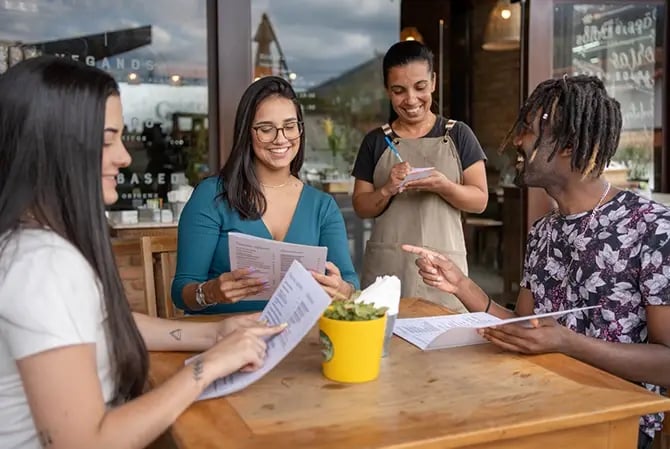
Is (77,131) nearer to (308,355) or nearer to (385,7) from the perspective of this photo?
(308,355)

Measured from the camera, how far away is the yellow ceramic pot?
1160mm

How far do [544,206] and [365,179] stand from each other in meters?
1.57

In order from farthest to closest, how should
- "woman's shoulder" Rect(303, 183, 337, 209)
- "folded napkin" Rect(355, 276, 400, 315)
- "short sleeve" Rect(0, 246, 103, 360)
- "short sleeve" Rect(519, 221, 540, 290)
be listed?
"woman's shoulder" Rect(303, 183, 337, 209), "short sleeve" Rect(519, 221, 540, 290), "folded napkin" Rect(355, 276, 400, 315), "short sleeve" Rect(0, 246, 103, 360)

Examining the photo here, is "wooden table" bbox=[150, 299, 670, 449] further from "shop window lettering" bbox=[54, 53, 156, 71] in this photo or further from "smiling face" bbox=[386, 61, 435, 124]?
"shop window lettering" bbox=[54, 53, 156, 71]

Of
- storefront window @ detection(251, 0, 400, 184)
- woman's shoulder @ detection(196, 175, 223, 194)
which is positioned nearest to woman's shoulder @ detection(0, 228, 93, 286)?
woman's shoulder @ detection(196, 175, 223, 194)

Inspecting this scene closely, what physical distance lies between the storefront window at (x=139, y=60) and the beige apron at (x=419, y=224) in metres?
2.05

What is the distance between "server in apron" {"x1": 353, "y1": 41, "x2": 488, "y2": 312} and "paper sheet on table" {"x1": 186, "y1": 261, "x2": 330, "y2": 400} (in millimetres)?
1259

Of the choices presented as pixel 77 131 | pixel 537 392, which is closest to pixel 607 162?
pixel 537 392

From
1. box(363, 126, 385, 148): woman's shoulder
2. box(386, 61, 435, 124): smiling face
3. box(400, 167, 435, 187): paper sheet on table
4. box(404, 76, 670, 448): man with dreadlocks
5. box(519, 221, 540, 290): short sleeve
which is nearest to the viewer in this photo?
box(404, 76, 670, 448): man with dreadlocks

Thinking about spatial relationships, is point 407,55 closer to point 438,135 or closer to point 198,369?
point 438,135

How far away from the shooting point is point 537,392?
115cm

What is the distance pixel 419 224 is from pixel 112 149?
4.96 feet

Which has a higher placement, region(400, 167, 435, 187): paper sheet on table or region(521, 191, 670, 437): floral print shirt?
region(400, 167, 435, 187): paper sheet on table

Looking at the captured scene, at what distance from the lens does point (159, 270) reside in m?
2.05
